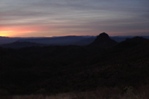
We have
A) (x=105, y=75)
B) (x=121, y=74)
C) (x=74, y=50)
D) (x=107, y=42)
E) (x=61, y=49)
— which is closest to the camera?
(x=121, y=74)

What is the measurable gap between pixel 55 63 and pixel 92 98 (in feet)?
210

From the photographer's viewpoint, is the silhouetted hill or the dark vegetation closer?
the dark vegetation

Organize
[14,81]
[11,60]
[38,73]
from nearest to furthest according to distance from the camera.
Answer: [14,81], [38,73], [11,60]

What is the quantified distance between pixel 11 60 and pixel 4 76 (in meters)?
23.1

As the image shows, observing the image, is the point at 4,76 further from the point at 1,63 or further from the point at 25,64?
the point at 25,64

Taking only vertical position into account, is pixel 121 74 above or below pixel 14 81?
above

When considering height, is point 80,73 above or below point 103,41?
below

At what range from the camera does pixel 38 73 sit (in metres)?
53.3

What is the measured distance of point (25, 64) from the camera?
71.1 m

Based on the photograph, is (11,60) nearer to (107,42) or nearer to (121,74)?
(121,74)

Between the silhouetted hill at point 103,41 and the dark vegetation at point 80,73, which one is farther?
the silhouetted hill at point 103,41

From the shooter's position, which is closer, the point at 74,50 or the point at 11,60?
the point at 11,60

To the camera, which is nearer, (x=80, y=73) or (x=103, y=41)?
(x=80, y=73)

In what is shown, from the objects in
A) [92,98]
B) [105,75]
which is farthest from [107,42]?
[92,98]
